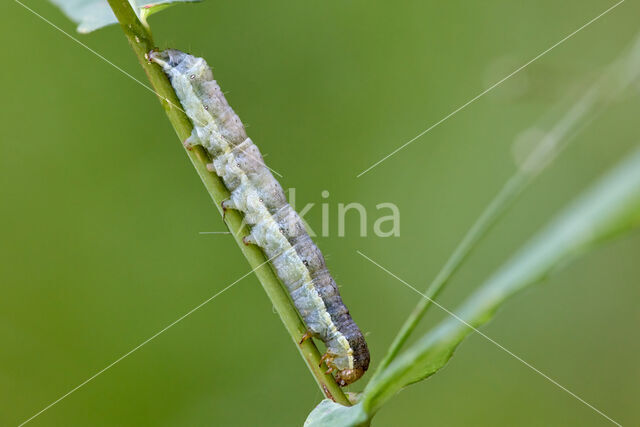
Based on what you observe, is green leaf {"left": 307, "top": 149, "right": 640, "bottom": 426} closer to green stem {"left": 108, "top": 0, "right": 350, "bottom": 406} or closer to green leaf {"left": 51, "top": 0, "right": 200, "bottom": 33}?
green stem {"left": 108, "top": 0, "right": 350, "bottom": 406}

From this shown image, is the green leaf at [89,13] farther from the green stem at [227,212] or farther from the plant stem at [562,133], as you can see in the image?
the plant stem at [562,133]

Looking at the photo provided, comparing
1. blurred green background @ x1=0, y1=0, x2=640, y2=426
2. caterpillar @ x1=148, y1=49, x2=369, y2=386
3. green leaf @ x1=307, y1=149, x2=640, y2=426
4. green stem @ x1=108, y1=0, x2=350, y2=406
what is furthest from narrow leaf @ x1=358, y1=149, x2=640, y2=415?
blurred green background @ x1=0, y1=0, x2=640, y2=426

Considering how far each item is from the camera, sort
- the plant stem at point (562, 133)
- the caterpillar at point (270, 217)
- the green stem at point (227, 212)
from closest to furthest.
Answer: the plant stem at point (562, 133) < the green stem at point (227, 212) < the caterpillar at point (270, 217)

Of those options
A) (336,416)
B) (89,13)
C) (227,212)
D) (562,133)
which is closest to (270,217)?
(227,212)

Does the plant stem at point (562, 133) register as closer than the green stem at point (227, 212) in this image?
Yes

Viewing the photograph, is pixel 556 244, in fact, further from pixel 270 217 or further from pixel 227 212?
pixel 270 217

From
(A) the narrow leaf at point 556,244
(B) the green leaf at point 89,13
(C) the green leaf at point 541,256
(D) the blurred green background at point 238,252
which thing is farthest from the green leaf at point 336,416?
(D) the blurred green background at point 238,252
